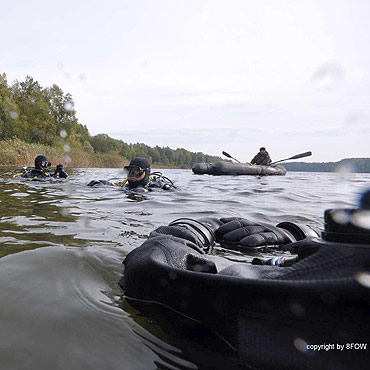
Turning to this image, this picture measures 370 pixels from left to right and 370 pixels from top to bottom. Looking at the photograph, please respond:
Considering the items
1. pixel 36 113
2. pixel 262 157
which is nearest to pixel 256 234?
pixel 262 157

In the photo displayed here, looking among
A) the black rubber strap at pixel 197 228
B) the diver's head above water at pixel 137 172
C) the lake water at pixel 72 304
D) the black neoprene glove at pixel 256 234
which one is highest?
the diver's head above water at pixel 137 172

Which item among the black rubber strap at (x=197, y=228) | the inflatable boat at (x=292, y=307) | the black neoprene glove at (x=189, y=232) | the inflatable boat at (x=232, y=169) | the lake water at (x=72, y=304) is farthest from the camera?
the inflatable boat at (x=232, y=169)

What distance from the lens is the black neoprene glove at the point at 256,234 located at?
294cm

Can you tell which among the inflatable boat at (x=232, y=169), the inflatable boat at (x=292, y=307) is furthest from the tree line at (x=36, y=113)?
the inflatable boat at (x=292, y=307)

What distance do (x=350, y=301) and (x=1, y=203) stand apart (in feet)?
19.4

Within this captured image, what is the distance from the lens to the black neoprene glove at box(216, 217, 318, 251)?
2941 millimetres

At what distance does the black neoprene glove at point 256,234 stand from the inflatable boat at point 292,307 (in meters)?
1.60

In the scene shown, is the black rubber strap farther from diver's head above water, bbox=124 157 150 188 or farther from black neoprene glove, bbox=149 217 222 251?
diver's head above water, bbox=124 157 150 188

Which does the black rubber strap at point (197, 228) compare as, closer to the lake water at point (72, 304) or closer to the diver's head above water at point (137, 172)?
the lake water at point (72, 304)

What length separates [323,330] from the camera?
97 cm

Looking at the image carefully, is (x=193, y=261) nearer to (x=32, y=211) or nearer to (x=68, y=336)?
(x=68, y=336)

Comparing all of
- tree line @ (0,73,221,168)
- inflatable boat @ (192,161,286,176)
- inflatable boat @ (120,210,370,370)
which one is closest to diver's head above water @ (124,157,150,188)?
inflatable boat @ (120,210,370,370)

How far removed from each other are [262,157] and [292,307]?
22.4 meters

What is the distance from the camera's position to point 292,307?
39.2 inches
